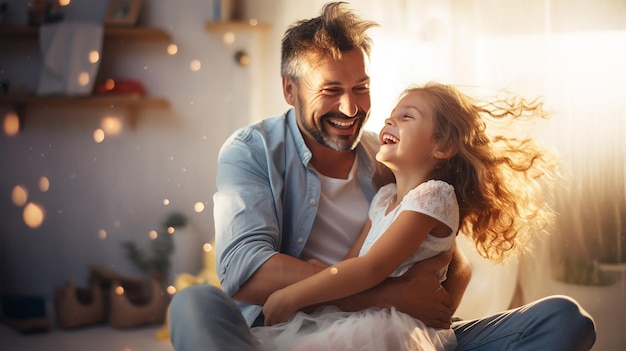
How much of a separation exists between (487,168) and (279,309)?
0.54m

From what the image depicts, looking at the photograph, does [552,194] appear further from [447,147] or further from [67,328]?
[67,328]

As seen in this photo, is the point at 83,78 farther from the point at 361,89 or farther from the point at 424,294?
the point at 424,294

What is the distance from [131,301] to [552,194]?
1364mm

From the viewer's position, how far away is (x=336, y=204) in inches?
66.7

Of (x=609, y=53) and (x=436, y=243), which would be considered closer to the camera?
(x=436, y=243)

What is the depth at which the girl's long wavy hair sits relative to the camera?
1.49 metres

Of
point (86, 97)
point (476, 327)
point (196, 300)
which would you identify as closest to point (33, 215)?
point (86, 97)

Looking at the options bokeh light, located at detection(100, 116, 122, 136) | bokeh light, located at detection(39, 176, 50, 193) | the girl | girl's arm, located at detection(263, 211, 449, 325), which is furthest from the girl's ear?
bokeh light, located at detection(39, 176, 50, 193)

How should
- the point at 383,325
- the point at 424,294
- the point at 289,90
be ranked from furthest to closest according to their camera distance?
the point at 289,90 → the point at 424,294 → the point at 383,325

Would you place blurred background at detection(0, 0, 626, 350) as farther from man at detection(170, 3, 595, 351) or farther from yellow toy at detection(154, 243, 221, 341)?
man at detection(170, 3, 595, 351)

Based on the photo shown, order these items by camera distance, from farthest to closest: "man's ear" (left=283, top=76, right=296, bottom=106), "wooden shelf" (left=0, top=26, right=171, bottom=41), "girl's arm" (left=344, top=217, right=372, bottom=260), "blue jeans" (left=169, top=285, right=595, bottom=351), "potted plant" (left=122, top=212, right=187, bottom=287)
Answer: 1. "potted plant" (left=122, top=212, right=187, bottom=287)
2. "wooden shelf" (left=0, top=26, right=171, bottom=41)
3. "man's ear" (left=283, top=76, right=296, bottom=106)
4. "girl's arm" (left=344, top=217, right=372, bottom=260)
5. "blue jeans" (left=169, top=285, right=595, bottom=351)

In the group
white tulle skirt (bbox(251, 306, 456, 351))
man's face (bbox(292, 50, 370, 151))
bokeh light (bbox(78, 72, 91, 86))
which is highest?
bokeh light (bbox(78, 72, 91, 86))

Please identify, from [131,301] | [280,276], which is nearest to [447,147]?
[280,276]

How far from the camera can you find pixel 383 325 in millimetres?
1326
